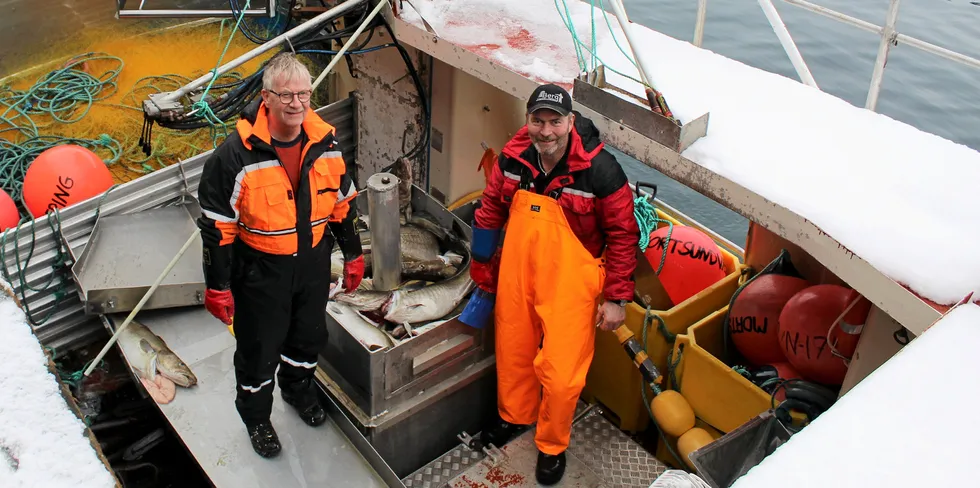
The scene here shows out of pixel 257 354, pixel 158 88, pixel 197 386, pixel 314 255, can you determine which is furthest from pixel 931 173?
pixel 158 88

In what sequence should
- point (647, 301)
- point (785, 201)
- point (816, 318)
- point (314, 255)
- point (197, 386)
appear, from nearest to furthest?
point (785, 201) < point (314, 255) < point (816, 318) < point (197, 386) < point (647, 301)

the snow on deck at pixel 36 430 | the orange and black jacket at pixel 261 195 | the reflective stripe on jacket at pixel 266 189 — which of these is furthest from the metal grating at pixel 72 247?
the snow on deck at pixel 36 430

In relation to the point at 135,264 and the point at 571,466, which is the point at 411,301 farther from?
the point at 135,264

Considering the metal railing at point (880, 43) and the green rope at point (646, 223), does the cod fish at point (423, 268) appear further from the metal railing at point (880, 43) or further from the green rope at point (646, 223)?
the metal railing at point (880, 43)

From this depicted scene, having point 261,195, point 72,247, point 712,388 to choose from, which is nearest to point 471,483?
point 712,388

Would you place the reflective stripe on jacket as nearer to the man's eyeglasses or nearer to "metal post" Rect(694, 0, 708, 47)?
the man's eyeglasses

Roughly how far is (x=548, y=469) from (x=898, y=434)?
2.25 m

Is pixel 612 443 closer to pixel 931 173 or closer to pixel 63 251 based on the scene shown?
pixel 931 173

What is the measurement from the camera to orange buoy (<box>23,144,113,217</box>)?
550cm

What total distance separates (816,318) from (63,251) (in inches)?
161

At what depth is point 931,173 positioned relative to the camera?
10.00ft

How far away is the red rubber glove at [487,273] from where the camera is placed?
12.4 ft

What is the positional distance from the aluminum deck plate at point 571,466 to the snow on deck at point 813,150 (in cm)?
166

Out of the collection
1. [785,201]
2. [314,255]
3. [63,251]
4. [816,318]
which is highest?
[785,201]
